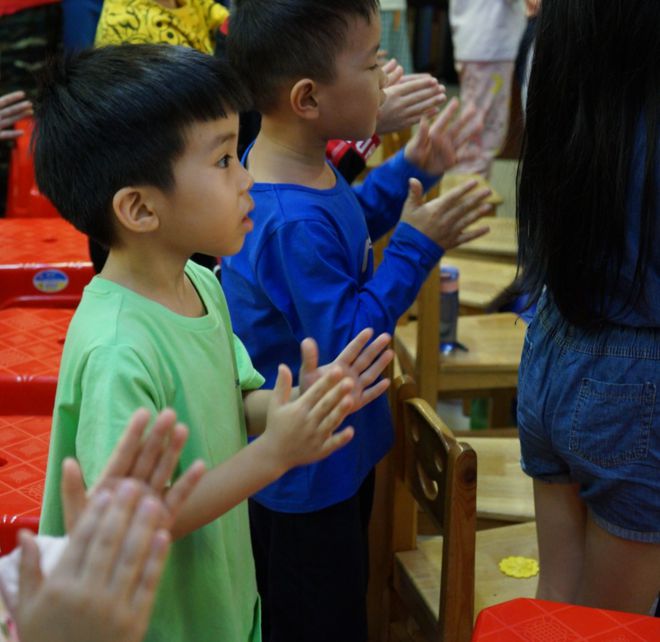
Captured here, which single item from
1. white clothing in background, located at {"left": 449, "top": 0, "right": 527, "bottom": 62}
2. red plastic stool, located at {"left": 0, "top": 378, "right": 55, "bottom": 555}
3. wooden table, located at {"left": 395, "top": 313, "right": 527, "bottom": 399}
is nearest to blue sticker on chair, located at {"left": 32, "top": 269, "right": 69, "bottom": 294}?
red plastic stool, located at {"left": 0, "top": 378, "right": 55, "bottom": 555}

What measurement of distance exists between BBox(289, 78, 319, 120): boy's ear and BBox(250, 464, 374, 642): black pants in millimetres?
547

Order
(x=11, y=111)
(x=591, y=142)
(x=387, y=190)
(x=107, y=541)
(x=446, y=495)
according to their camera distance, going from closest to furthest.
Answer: (x=107, y=541), (x=591, y=142), (x=446, y=495), (x=387, y=190), (x=11, y=111)

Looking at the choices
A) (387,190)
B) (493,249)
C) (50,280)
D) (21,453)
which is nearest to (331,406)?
(21,453)

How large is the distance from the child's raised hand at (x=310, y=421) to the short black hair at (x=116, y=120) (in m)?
0.26

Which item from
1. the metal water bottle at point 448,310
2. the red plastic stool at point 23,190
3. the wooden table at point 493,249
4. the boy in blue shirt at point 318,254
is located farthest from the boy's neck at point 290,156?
the wooden table at point 493,249

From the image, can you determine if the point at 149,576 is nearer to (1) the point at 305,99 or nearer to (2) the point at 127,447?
(2) the point at 127,447

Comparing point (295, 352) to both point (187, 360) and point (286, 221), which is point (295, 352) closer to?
point (286, 221)

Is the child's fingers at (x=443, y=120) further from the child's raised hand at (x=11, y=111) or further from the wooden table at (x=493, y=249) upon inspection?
the wooden table at (x=493, y=249)

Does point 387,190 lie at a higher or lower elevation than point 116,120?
lower

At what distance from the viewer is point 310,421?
848 millimetres

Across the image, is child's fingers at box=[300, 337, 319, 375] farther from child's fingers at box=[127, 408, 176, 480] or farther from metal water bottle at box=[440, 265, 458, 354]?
metal water bottle at box=[440, 265, 458, 354]

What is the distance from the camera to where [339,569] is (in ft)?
4.52

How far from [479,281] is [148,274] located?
1.87 metres

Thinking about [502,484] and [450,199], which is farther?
[502,484]
